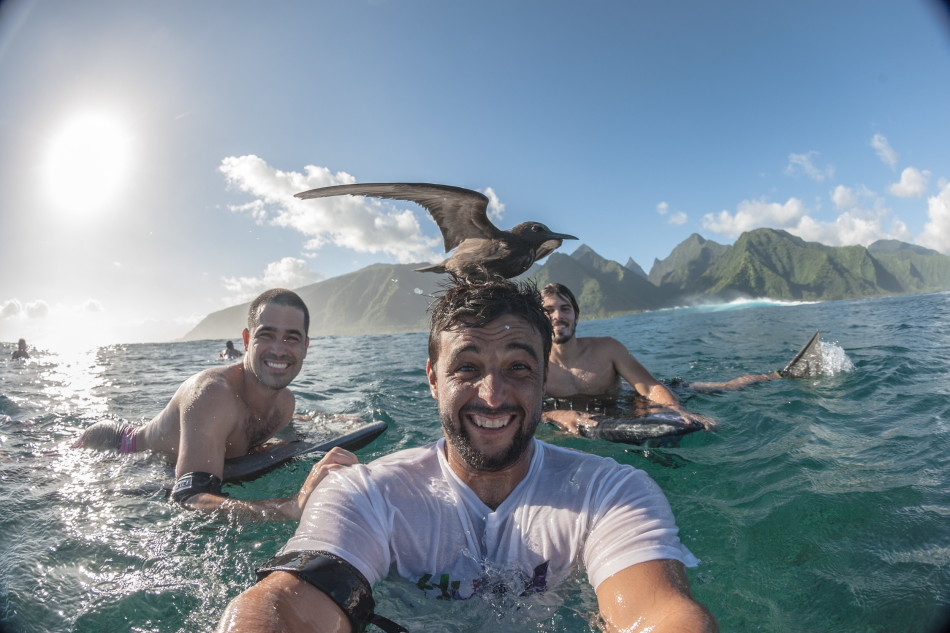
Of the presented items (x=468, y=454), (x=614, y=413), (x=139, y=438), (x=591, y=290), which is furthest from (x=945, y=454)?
(x=591, y=290)

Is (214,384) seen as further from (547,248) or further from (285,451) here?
(547,248)

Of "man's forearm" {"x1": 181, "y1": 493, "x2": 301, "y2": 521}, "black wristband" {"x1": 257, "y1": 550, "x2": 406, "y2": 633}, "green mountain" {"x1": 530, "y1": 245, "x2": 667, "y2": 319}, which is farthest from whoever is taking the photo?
"green mountain" {"x1": 530, "y1": 245, "x2": 667, "y2": 319}

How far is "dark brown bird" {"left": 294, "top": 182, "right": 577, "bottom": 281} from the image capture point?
12.3ft

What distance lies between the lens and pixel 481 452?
2.14 m

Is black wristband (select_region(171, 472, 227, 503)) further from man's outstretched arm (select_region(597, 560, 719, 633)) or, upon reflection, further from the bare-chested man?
the bare-chested man

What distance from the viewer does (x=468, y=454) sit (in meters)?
2.17

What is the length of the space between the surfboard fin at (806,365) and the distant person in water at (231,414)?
8.24 meters

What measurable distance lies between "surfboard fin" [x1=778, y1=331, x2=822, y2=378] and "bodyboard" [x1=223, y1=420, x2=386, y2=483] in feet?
23.8

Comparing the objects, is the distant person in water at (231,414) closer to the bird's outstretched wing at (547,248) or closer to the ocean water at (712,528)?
the ocean water at (712,528)

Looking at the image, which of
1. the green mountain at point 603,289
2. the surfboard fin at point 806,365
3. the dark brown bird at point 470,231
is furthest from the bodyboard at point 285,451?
the green mountain at point 603,289

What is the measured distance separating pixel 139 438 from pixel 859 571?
6.66 m

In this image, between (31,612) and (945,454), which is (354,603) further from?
(945,454)

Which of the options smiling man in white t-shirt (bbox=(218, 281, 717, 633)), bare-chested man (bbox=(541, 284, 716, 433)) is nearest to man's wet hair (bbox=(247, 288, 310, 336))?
smiling man in white t-shirt (bbox=(218, 281, 717, 633))

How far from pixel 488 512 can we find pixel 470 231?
2.70 metres
